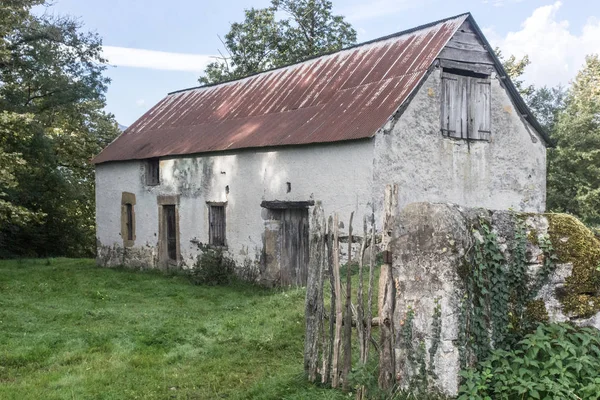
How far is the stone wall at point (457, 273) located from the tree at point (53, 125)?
17899 mm

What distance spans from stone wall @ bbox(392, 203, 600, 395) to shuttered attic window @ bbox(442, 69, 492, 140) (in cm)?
788

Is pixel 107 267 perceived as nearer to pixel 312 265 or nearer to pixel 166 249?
pixel 166 249

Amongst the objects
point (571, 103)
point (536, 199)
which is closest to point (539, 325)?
point (536, 199)

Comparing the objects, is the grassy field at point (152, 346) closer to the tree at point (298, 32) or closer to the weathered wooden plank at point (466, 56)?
the weathered wooden plank at point (466, 56)

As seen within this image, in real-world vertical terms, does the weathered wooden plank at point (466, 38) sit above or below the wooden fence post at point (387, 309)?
above

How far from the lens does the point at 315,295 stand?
20.8ft

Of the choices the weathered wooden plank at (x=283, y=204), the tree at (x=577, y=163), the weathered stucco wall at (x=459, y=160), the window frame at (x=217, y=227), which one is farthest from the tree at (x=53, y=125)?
the tree at (x=577, y=163)

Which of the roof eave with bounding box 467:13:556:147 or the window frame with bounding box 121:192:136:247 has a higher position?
the roof eave with bounding box 467:13:556:147

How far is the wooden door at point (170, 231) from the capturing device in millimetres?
17516

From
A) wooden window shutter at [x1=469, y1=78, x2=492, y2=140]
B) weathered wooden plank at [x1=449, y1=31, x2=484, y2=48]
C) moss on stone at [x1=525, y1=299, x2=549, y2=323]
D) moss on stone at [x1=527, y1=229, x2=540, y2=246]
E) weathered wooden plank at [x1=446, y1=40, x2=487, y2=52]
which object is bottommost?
moss on stone at [x1=525, y1=299, x2=549, y2=323]

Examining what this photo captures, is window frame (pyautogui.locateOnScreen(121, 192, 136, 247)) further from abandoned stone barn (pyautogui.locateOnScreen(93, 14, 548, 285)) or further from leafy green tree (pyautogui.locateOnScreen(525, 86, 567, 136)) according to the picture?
leafy green tree (pyautogui.locateOnScreen(525, 86, 567, 136))

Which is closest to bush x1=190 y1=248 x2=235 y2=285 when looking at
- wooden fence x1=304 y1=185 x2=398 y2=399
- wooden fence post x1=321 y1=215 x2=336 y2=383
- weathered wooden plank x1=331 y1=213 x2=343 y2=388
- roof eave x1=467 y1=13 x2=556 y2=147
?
roof eave x1=467 y1=13 x2=556 y2=147

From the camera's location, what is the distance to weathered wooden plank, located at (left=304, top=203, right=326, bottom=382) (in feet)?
20.4

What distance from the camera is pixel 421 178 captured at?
42.0ft
